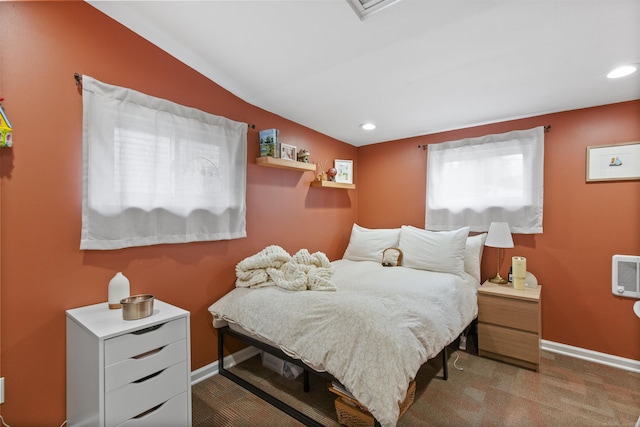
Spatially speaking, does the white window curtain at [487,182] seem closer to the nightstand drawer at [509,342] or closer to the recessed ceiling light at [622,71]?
the recessed ceiling light at [622,71]

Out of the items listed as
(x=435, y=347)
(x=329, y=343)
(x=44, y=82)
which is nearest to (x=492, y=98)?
(x=435, y=347)

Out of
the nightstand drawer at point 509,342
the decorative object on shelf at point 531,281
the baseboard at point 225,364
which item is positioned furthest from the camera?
the decorative object on shelf at point 531,281

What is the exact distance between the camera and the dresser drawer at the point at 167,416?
1349 mm

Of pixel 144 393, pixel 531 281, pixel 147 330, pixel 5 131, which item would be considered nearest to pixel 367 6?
pixel 5 131

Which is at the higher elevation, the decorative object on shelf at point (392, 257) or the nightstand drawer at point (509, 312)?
the decorative object on shelf at point (392, 257)

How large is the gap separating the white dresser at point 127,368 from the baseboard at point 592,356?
121 inches

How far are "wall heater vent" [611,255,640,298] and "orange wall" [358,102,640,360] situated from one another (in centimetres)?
4

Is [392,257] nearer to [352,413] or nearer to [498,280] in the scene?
[498,280]

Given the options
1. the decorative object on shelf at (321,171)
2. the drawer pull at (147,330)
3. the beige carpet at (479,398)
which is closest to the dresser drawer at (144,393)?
the drawer pull at (147,330)

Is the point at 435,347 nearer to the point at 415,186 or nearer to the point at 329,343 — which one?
the point at 329,343

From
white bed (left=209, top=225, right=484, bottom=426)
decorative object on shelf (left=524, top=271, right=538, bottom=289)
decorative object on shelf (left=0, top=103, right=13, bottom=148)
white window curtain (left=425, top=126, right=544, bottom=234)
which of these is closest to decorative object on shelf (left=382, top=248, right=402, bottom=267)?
white bed (left=209, top=225, right=484, bottom=426)

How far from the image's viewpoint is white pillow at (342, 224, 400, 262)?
123 inches

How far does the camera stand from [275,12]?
1.52m

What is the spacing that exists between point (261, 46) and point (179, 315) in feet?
5.52
